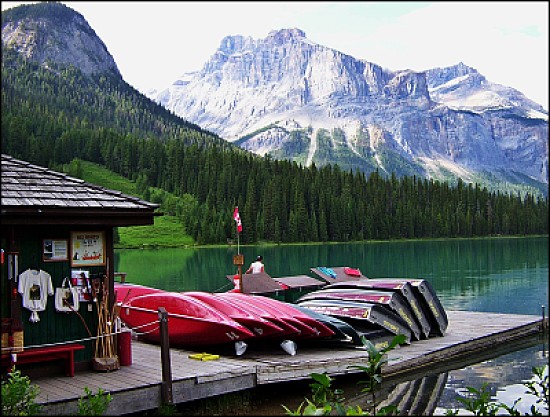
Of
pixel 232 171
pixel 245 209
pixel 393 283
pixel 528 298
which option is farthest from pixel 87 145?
pixel 393 283

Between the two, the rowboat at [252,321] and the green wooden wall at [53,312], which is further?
the rowboat at [252,321]

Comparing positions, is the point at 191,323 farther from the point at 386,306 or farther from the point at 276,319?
the point at 386,306

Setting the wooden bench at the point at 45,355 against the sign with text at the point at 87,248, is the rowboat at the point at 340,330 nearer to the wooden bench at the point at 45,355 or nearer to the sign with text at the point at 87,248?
the sign with text at the point at 87,248

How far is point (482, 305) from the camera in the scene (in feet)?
103

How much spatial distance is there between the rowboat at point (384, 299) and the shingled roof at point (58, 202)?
691 centimetres

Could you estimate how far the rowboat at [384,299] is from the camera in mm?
16984

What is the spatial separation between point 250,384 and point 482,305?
21.9 metres

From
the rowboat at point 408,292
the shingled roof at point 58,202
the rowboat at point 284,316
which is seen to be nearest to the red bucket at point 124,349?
the shingled roof at point 58,202

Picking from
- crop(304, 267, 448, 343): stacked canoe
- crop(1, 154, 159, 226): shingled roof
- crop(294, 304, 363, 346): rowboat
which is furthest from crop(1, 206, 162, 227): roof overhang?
crop(304, 267, 448, 343): stacked canoe

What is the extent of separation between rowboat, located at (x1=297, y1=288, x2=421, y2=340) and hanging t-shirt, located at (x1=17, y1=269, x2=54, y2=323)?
8375mm

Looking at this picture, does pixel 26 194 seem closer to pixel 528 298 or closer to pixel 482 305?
pixel 482 305

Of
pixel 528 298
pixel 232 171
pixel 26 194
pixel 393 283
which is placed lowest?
pixel 528 298

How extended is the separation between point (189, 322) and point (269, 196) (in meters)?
118

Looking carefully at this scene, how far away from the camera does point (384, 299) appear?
16953 millimetres
